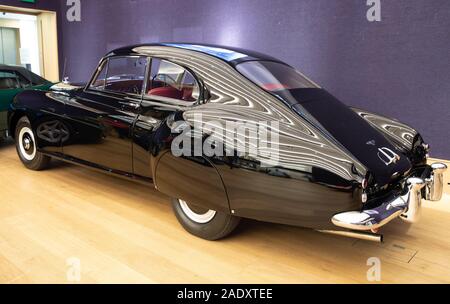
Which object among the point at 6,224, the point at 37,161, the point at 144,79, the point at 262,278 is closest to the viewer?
the point at 262,278

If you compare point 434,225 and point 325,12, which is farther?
point 325,12

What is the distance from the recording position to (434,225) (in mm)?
2842

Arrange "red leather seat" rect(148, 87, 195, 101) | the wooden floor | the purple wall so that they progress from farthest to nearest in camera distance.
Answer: the purple wall
"red leather seat" rect(148, 87, 195, 101)
the wooden floor

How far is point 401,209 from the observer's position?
204 cm

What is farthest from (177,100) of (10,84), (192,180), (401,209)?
(10,84)

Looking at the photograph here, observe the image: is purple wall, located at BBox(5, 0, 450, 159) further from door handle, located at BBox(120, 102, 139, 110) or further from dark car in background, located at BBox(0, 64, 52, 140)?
door handle, located at BBox(120, 102, 139, 110)

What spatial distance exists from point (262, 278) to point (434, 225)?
153 centimetres

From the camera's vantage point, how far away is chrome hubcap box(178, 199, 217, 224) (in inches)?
97.5

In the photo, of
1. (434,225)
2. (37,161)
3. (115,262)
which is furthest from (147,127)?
(434,225)

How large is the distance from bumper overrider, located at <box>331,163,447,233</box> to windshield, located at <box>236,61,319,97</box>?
0.85 meters

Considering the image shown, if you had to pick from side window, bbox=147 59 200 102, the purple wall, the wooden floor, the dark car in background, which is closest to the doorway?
the purple wall

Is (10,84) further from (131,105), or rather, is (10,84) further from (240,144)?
(240,144)
